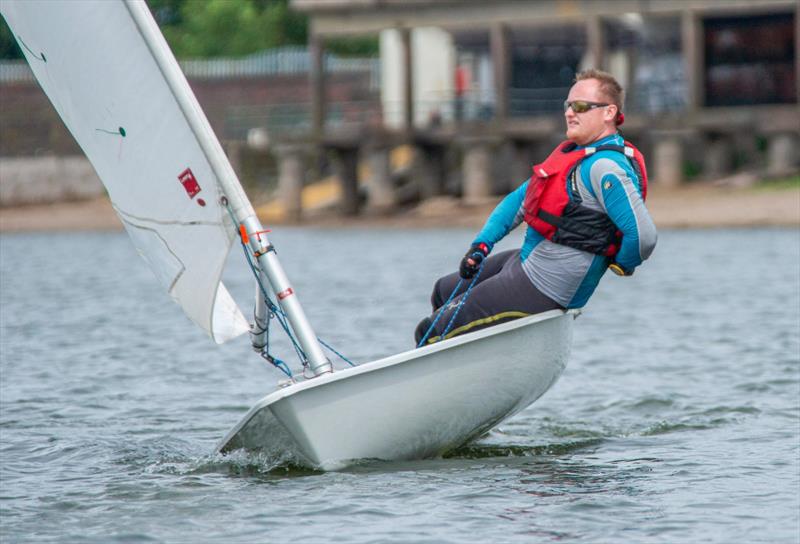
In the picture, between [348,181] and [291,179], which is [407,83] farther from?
[291,179]

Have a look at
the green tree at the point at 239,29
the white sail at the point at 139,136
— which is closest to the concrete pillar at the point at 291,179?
the green tree at the point at 239,29

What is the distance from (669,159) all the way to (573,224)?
2195 centimetres

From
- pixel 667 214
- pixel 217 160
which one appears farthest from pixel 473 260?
pixel 667 214

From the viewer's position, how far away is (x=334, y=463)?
7.85 m

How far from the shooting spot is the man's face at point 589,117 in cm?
760

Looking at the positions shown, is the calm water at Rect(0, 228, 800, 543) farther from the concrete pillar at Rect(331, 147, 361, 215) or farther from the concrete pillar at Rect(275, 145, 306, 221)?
the concrete pillar at Rect(331, 147, 361, 215)

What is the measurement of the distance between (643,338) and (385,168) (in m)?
17.8

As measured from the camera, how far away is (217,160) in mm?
7633

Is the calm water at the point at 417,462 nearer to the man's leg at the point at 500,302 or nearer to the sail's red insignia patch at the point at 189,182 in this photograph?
the man's leg at the point at 500,302

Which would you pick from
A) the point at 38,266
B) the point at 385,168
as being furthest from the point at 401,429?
the point at 385,168

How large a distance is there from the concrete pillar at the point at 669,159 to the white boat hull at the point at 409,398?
21526mm

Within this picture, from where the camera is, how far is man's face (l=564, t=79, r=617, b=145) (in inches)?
299

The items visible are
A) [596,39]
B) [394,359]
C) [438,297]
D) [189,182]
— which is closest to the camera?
[394,359]

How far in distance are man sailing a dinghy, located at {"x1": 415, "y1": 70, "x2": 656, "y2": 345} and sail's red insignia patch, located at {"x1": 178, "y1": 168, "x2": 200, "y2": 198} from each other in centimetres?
133
